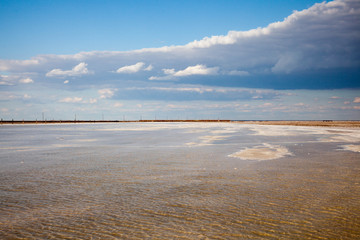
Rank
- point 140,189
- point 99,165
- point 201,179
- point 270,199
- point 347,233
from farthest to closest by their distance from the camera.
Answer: point 99,165
point 201,179
point 140,189
point 270,199
point 347,233

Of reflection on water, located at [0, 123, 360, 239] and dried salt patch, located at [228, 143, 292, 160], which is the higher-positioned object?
reflection on water, located at [0, 123, 360, 239]

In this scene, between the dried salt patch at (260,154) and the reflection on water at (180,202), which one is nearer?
the reflection on water at (180,202)

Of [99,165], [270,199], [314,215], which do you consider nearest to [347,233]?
[314,215]

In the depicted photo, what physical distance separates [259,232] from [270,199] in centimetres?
220

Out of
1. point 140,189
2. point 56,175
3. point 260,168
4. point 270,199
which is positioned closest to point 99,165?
point 56,175

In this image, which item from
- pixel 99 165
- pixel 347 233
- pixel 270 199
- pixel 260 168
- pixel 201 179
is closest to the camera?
pixel 347 233

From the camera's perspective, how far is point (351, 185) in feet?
28.0

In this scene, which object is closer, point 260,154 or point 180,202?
point 180,202

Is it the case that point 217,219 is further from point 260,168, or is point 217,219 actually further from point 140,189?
point 260,168

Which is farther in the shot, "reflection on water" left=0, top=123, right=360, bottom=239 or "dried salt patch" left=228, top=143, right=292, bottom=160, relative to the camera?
"dried salt patch" left=228, top=143, right=292, bottom=160

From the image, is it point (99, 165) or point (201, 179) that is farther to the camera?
point (99, 165)

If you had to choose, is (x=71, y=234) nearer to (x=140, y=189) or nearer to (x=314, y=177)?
(x=140, y=189)

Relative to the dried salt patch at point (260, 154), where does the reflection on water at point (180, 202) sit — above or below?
above

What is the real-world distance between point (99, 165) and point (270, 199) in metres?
8.09
